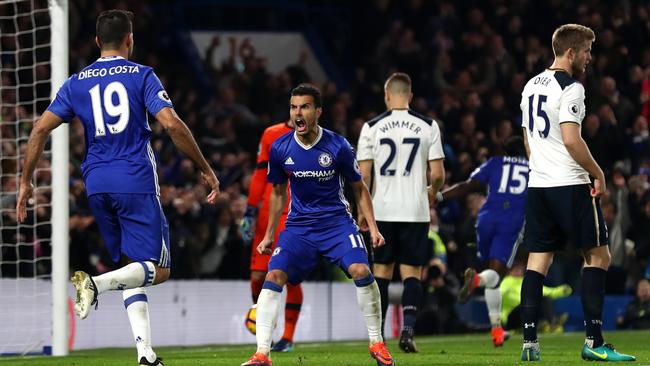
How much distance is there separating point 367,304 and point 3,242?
22.7 feet

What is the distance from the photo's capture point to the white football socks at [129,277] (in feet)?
28.6

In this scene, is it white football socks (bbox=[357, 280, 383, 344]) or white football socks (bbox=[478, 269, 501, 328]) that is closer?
white football socks (bbox=[357, 280, 383, 344])

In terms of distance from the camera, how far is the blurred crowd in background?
703 inches

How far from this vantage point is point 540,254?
33.5 feet

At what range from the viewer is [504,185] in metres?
14.5

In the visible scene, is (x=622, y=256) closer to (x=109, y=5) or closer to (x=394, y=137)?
(x=394, y=137)

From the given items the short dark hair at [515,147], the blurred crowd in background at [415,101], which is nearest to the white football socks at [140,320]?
the short dark hair at [515,147]

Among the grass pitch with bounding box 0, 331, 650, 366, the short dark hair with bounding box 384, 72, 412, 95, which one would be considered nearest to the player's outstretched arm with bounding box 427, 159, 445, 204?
the short dark hair with bounding box 384, 72, 412, 95

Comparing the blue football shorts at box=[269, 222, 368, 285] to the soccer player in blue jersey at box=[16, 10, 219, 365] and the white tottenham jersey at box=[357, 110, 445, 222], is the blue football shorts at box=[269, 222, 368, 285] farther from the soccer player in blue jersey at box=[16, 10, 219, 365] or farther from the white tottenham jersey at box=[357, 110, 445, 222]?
the white tottenham jersey at box=[357, 110, 445, 222]

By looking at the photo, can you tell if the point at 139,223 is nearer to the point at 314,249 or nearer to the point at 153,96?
the point at 153,96

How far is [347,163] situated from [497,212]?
209 inches

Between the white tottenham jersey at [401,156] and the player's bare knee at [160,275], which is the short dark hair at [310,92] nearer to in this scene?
the player's bare knee at [160,275]

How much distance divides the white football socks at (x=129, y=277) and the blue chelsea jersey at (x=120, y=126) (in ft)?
1.56

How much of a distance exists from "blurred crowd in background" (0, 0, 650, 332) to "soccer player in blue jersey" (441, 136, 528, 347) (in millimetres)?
3833
